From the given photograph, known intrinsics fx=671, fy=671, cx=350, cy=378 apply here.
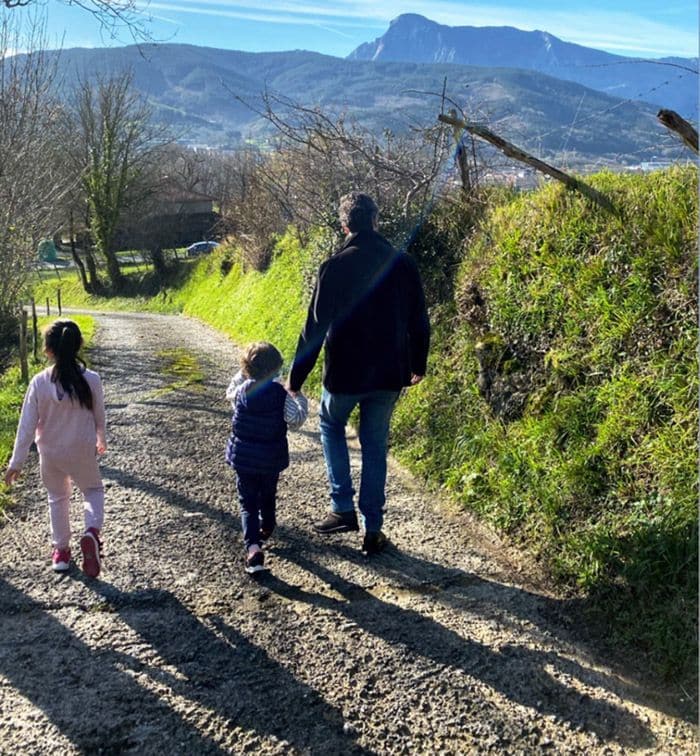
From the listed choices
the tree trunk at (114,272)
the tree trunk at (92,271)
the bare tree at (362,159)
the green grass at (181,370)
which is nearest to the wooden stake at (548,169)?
the bare tree at (362,159)

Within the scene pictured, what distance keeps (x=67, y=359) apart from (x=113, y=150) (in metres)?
36.0

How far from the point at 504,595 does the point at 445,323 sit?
12.2 feet

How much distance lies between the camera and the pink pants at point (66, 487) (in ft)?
13.1

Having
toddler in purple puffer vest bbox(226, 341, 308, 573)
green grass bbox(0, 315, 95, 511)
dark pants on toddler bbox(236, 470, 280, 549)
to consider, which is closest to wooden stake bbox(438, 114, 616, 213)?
toddler in purple puffer vest bbox(226, 341, 308, 573)

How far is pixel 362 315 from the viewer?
4.16 metres

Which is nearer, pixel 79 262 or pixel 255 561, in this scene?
pixel 255 561

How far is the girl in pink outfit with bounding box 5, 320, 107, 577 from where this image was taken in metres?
3.90

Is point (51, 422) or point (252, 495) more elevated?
point (51, 422)

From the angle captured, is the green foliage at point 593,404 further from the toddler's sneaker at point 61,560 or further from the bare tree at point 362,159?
the toddler's sneaker at point 61,560

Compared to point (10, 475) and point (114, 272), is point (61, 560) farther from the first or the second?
point (114, 272)

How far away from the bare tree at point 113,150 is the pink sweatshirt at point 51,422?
32114 millimetres

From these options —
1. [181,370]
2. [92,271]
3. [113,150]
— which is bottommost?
[92,271]

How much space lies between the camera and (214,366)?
37.5 ft

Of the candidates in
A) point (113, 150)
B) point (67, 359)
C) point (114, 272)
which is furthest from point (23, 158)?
point (114, 272)
